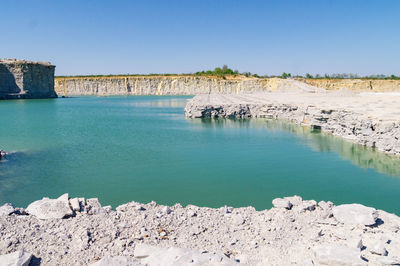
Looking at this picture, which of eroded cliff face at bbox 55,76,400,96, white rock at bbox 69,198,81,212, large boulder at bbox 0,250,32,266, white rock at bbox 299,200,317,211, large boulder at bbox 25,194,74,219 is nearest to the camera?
large boulder at bbox 0,250,32,266

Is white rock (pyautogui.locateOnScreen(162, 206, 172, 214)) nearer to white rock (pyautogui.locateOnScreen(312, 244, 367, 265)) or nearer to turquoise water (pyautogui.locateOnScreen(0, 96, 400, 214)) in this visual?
turquoise water (pyautogui.locateOnScreen(0, 96, 400, 214))

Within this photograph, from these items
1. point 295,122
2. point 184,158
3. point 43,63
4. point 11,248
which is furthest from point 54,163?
point 43,63

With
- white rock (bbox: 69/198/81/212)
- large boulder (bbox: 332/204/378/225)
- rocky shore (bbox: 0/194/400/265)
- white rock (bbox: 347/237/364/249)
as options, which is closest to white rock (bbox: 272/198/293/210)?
rocky shore (bbox: 0/194/400/265)

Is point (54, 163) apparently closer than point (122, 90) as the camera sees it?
Yes

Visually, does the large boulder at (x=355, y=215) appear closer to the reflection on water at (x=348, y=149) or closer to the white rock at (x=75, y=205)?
the white rock at (x=75, y=205)

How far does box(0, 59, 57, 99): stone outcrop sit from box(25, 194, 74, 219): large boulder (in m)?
56.1

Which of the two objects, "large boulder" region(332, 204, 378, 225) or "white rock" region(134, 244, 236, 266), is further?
"large boulder" region(332, 204, 378, 225)

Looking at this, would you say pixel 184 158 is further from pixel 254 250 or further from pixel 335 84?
pixel 335 84

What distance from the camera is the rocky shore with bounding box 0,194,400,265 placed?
12.5 ft

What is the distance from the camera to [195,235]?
4609 mm

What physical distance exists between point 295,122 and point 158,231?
18366 mm

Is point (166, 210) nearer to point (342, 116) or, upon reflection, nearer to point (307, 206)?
point (307, 206)

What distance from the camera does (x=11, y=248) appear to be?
4.05 m

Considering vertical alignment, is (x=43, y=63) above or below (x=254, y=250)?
above
